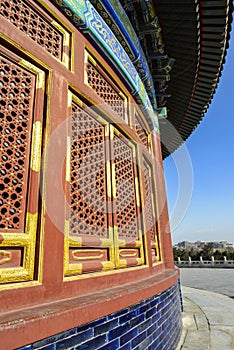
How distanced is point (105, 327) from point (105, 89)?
88.4 inches

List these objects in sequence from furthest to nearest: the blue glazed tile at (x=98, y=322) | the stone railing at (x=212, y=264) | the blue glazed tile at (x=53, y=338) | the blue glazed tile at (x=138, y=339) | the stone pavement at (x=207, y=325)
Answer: the stone railing at (x=212, y=264) < the stone pavement at (x=207, y=325) < the blue glazed tile at (x=138, y=339) < the blue glazed tile at (x=98, y=322) < the blue glazed tile at (x=53, y=338)

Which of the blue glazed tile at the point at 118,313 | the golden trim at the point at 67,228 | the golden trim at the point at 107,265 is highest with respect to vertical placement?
the golden trim at the point at 67,228

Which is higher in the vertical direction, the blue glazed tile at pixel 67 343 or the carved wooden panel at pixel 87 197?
the carved wooden panel at pixel 87 197

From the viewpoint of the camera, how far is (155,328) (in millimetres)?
2525

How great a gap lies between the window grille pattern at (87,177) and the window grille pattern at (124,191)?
299mm

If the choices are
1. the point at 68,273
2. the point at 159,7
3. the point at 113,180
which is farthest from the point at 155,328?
the point at 159,7

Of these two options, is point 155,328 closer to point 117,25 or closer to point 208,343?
point 208,343

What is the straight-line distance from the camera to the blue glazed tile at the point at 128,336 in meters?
1.90

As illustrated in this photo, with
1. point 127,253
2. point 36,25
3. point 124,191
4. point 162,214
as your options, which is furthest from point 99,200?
point 162,214

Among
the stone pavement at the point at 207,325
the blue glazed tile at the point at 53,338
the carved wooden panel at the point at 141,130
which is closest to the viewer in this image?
the blue glazed tile at the point at 53,338

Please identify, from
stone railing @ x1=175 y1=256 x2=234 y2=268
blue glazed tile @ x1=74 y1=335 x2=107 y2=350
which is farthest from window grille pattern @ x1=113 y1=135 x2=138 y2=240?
stone railing @ x1=175 y1=256 x2=234 y2=268

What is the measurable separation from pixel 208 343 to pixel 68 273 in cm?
264

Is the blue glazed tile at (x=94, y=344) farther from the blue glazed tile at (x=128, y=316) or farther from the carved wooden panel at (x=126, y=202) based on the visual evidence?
the carved wooden panel at (x=126, y=202)

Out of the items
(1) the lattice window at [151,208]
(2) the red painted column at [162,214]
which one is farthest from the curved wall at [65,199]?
(2) the red painted column at [162,214]
